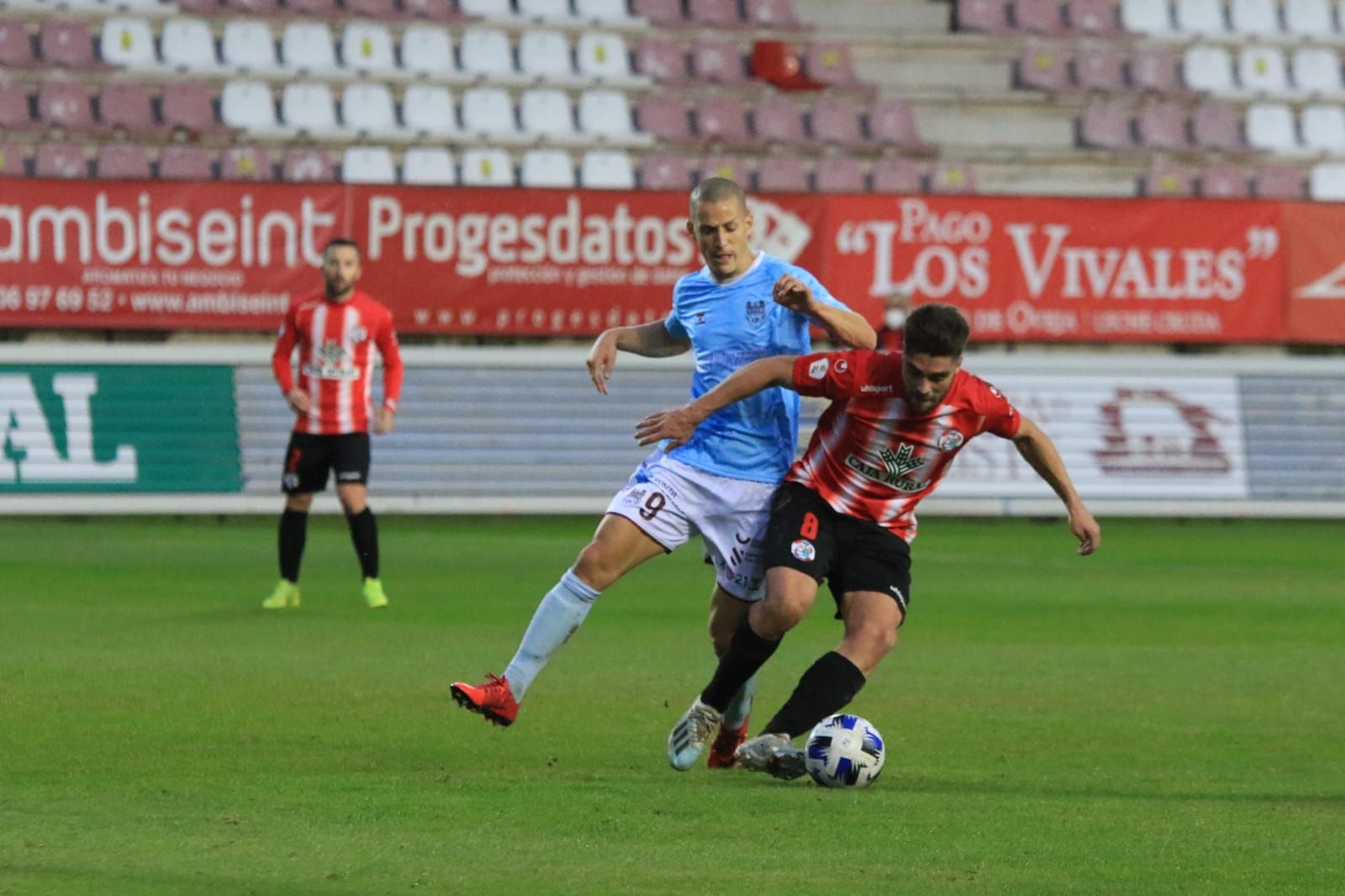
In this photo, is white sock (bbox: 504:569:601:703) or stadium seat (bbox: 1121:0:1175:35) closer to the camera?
white sock (bbox: 504:569:601:703)

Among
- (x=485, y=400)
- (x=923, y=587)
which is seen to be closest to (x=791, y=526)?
(x=923, y=587)

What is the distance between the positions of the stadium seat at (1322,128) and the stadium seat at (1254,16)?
175 cm

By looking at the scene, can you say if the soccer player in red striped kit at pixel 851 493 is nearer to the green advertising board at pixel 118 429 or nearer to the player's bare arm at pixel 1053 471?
the player's bare arm at pixel 1053 471

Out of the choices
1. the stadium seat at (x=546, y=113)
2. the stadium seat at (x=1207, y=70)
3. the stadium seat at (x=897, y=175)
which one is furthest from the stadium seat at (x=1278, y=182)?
the stadium seat at (x=546, y=113)

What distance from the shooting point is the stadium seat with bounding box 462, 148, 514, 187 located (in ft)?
72.5

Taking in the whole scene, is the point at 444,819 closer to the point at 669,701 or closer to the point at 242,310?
the point at 669,701

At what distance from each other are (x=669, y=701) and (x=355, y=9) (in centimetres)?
1604

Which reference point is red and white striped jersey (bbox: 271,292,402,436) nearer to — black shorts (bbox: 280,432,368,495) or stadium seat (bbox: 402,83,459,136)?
black shorts (bbox: 280,432,368,495)

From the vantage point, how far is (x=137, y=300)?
63.0 ft

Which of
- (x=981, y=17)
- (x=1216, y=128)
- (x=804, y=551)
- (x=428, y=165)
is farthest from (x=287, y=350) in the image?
(x=1216, y=128)

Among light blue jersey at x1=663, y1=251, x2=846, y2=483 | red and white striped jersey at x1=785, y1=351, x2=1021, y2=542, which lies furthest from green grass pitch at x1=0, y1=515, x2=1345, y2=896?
light blue jersey at x1=663, y1=251, x2=846, y2=483

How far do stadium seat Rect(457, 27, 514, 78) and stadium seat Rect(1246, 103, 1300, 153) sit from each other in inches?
342

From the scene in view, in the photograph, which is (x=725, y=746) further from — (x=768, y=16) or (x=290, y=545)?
(x=768, y=16)

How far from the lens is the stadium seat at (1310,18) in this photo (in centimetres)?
2784
